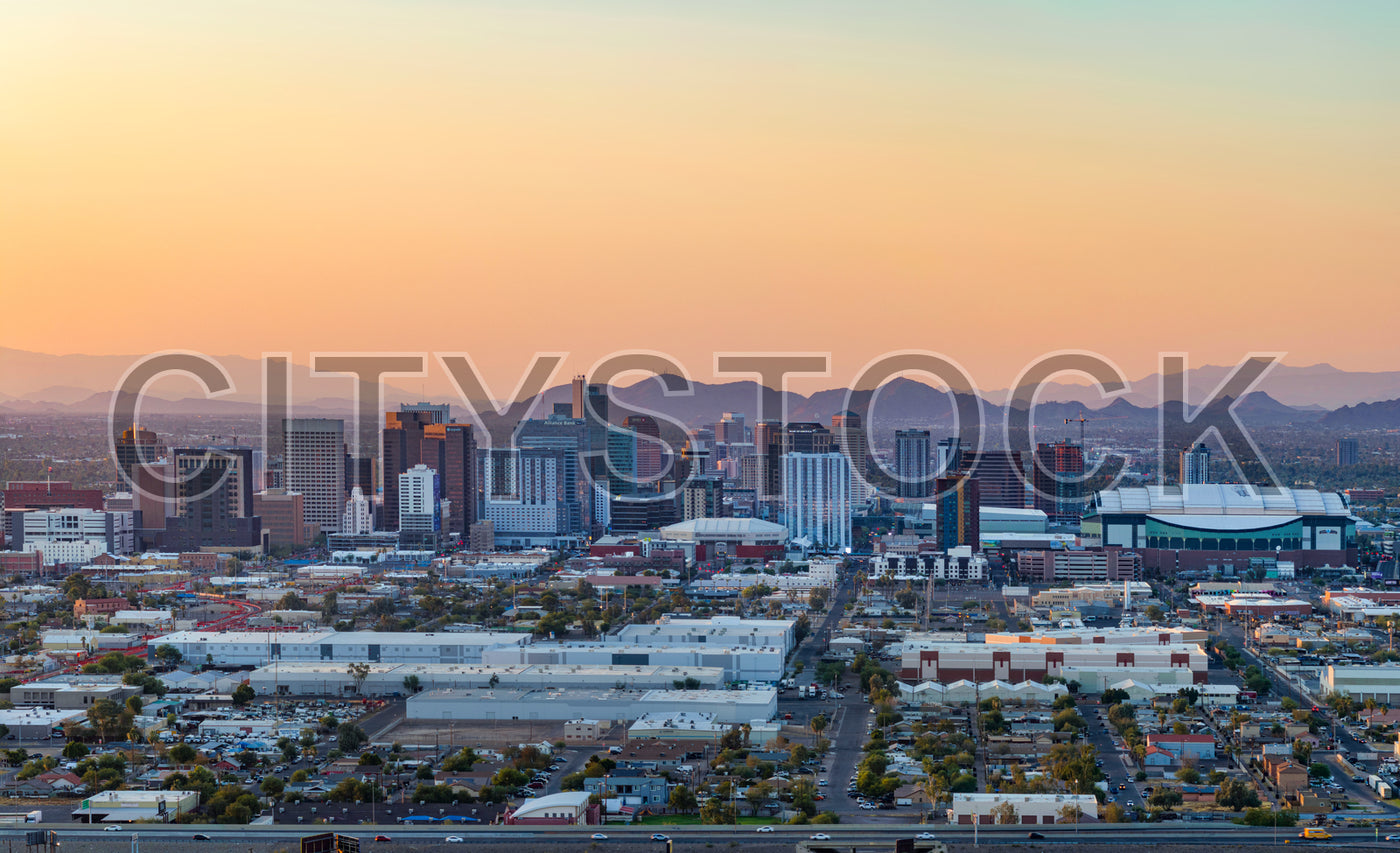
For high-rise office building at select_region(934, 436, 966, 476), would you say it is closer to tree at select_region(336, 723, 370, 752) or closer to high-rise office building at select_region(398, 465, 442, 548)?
high-rise office building at select_region(398, 465, 442, 548)

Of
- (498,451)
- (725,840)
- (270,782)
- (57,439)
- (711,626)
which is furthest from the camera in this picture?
(57,439)

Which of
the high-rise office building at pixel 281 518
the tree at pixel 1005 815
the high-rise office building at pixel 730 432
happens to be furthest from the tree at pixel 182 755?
the high-rise office building at pixel 730 432

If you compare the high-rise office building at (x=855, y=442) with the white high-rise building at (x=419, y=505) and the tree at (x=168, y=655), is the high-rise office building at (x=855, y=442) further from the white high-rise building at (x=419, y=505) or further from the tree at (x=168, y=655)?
the tree at (x=168, y=655)

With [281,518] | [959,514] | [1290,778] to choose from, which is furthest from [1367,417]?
[1290,778]

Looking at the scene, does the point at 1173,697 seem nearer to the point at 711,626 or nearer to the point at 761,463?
the point at 711,626

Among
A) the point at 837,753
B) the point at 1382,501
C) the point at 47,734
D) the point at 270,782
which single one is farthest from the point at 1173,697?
the point at 1382,501

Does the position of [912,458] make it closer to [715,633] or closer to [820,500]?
[820,500]
